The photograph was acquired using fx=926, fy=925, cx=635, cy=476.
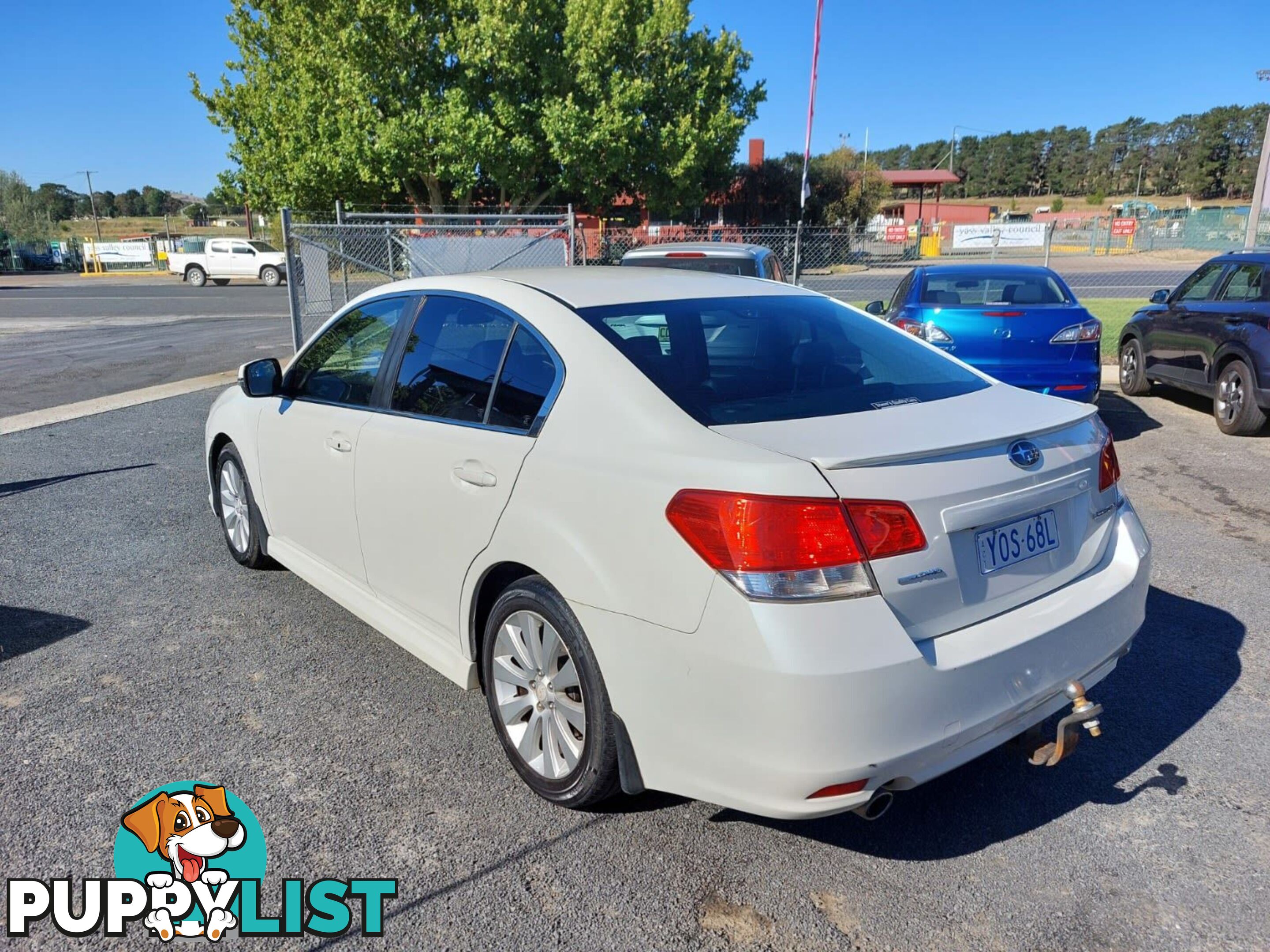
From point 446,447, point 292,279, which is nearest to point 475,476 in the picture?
point 446,447

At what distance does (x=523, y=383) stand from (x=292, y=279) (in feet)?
29.7

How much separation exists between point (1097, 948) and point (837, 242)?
2548 cm

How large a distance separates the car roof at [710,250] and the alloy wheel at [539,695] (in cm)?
598

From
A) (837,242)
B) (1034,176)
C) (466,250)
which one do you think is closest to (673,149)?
(837,242)

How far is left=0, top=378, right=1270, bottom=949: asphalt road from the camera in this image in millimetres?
2400

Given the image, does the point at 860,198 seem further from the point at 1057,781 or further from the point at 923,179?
the point at 1057,781

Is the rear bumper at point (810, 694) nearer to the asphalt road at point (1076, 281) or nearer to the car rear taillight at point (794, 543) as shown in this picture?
the car rear taillight at point (794, 543)

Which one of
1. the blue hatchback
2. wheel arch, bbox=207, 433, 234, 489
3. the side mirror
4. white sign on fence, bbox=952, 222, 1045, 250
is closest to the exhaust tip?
the side mirror

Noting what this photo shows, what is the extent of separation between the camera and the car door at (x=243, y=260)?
36.1m

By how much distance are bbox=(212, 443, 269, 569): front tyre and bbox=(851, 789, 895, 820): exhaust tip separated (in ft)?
10.9

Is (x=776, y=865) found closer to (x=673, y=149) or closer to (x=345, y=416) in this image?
(x=345, y=416)

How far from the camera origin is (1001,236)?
32.1m

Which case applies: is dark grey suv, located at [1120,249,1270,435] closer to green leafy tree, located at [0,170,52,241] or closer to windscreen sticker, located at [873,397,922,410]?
windscreen sticker, located at [873,397,922,410]

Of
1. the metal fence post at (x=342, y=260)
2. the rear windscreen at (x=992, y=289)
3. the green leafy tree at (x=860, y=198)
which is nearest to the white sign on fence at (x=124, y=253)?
the green leafy tree at (x=860, y=198)
